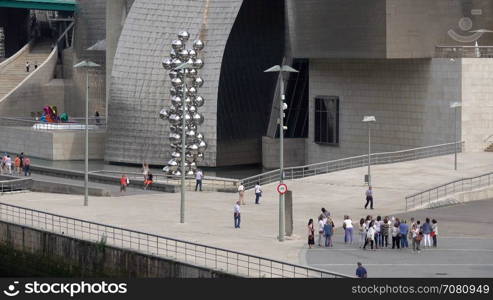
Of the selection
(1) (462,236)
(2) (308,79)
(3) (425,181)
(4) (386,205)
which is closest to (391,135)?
(2) (308,79)

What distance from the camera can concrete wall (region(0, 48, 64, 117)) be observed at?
3543 inches

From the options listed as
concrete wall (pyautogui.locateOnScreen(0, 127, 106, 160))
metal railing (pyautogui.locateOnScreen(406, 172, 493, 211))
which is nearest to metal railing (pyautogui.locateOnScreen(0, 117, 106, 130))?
concrete wall (pyautogui.locateOnScreen(0, 127, 106, 160))

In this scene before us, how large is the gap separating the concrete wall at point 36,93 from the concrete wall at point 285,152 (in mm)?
21880

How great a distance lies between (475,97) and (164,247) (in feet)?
82.9

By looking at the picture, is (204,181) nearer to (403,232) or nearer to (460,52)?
(460,52)

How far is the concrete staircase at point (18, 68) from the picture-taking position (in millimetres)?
92875

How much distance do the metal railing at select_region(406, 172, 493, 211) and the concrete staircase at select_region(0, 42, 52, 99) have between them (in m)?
42.8

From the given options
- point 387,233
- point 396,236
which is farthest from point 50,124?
point 396,236

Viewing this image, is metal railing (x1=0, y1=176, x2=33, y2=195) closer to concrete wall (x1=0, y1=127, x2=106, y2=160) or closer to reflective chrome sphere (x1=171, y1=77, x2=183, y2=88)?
reflective chrome sphere (x1=171, y1=77, x2=183, y2=88)

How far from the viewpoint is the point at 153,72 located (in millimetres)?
72562

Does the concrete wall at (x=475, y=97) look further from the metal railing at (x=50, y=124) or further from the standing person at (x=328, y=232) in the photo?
the metal railing at (x=50, y=124)

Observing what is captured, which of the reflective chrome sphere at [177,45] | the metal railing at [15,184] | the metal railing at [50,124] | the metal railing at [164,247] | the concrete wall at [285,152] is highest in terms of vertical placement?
the reflective chrome sphere at [177,45]

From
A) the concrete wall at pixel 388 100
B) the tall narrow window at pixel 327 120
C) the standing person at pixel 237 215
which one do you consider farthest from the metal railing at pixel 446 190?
the tall narrow window at pixel 327 120

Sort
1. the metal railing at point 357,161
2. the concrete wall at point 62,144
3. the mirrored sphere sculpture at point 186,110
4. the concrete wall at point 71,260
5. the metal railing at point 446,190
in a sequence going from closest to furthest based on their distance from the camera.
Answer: the concrete wall at point 71,260, the metal railing at point 446,190, the mirrored sphere sculpture at point 186,110, the metal railing at point 357,161, the concrete wall at point 62,144
